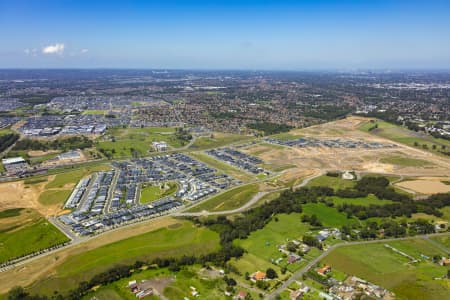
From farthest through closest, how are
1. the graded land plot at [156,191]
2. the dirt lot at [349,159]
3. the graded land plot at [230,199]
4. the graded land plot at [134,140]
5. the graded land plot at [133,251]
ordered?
1. the graded land plot at [134,140]
2. the dirt lot at [349,159]
3. the graded land plot at [156,191]
4. the graded land plot at [230,199]
5. the graded land plot at [133,251]

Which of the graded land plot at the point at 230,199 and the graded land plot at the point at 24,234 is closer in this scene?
the graded land plot at the point at 24,234

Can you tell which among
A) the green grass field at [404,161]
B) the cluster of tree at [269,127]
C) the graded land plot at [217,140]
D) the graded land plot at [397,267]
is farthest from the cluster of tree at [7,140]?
the green grass field at [404,161]

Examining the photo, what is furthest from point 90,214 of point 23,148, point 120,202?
point 23,148

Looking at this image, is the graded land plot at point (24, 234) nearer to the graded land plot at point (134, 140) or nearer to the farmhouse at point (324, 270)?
the farmhouse at point (324, 270)

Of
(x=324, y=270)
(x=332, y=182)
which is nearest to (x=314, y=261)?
Result: (x=324, y=270)

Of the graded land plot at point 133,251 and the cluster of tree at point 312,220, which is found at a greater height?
the cluster of tree at point 312,220

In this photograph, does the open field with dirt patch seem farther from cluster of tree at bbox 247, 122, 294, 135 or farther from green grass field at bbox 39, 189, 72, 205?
cluster of tree at bbox 247, 122, 294, 135
